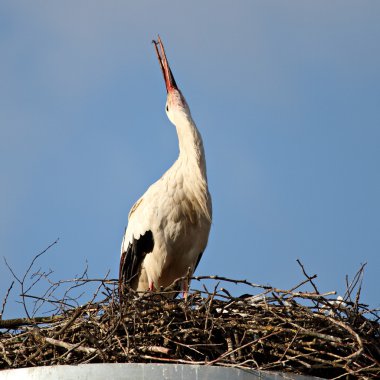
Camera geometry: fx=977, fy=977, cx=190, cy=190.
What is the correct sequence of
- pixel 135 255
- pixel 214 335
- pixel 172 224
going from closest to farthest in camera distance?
pixel 214 335 → pixel 172 224 → pixel 135 255

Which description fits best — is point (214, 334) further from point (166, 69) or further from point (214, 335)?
point (166, 69)

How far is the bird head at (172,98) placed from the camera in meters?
7.14

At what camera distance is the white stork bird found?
661 centimetres

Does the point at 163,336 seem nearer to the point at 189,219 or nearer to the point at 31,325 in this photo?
the point at 31,325

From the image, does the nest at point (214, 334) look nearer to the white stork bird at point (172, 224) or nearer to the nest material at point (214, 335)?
the nest material at point (214, 335)

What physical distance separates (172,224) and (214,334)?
6.65ft

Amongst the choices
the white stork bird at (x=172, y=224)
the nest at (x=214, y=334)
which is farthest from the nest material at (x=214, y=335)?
the white stork bird at (x=172, y=224)

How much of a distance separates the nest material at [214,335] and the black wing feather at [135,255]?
5.77 feet

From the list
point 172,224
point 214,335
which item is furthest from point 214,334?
point 172,224

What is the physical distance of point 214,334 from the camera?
4648mm

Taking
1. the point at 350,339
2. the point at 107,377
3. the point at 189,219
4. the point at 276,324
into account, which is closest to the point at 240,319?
the point at 276,324

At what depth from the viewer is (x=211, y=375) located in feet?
13.6

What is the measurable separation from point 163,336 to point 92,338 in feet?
1.11

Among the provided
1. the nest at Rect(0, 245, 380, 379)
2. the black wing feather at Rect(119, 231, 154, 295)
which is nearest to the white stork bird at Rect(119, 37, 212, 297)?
the black wing feather at Rect(119, 231, 154, 295)
